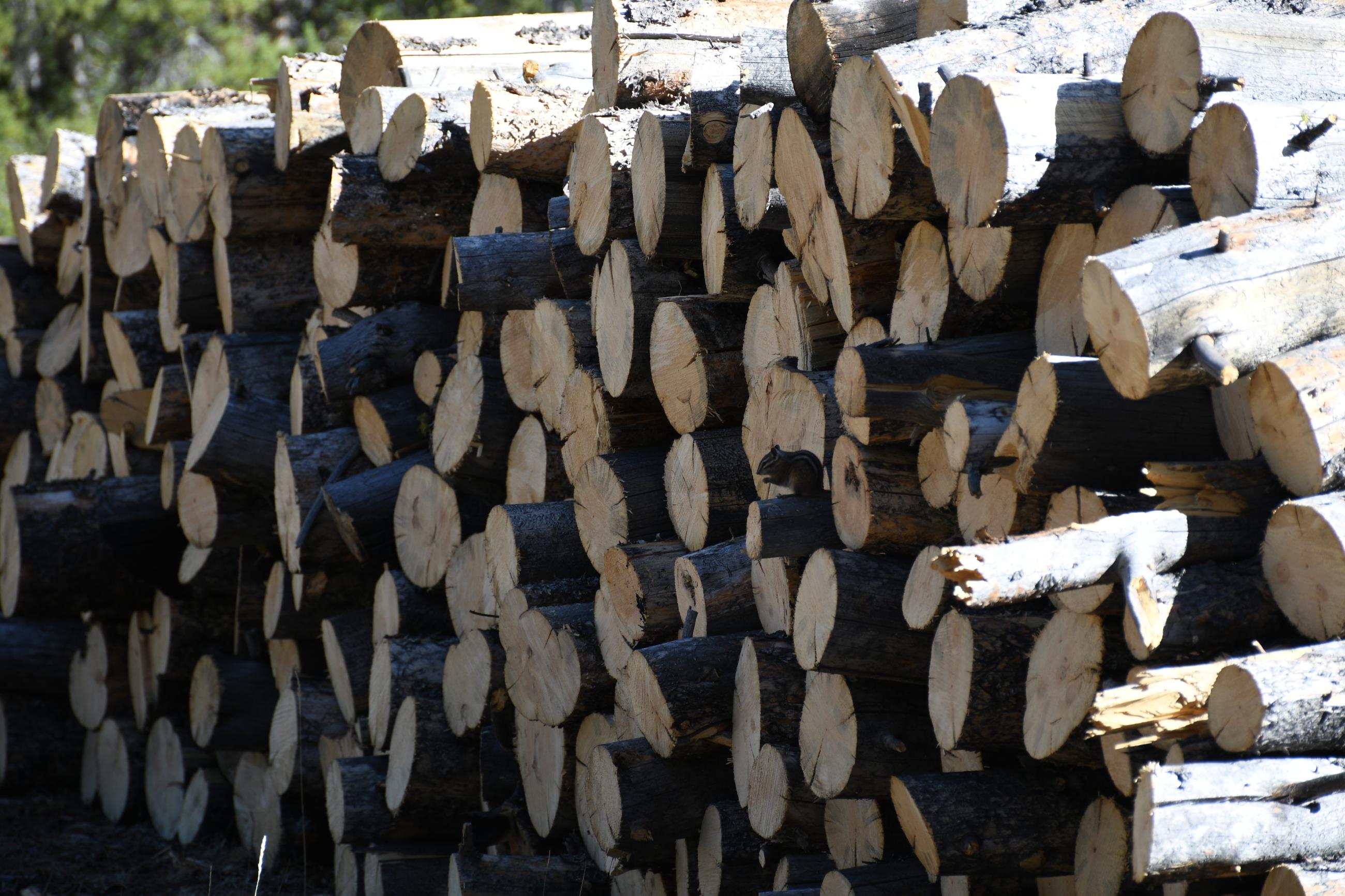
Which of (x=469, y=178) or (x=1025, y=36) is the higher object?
(x=1025, y=36)

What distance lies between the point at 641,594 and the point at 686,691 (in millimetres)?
313

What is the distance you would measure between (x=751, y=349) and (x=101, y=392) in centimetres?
423

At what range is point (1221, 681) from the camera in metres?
1.67

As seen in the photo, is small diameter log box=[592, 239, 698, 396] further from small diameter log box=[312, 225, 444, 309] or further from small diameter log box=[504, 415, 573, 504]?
small diameter log box=[312, 225, 444, 309]

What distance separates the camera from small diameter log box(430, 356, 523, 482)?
11.8 ft

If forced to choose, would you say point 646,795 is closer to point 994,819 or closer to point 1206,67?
point 994,819

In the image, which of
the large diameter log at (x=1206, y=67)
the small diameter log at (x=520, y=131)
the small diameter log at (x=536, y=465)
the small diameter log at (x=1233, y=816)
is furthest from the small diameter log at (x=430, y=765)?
the large diameter log at (x=1206, y=67)

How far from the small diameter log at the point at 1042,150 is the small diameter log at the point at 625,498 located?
50.3 inches

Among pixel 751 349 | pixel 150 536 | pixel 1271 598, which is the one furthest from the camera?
Answer: pixel 150 536

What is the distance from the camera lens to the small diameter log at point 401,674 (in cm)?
380

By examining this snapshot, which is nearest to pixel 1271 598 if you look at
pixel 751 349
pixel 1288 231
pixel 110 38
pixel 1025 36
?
pixel 1288 231

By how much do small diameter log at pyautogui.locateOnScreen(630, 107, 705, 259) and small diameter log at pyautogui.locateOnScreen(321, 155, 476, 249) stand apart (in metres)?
1.13

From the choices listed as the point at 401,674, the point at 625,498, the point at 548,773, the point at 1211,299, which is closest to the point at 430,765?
the point at 401,674

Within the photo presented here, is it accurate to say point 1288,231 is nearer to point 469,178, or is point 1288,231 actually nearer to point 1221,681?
point 1221,681
